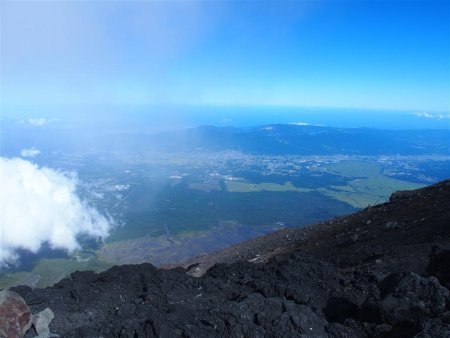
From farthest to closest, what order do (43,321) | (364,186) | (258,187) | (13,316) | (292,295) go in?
1. (364,186)
2. (258,187)
3. (292,295)
4. (43,321)
5. (13,316)

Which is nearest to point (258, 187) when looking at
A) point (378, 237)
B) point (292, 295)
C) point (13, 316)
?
point (378, 237)

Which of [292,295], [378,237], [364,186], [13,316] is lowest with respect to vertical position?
[364,186]

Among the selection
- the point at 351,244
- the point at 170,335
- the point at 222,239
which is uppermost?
the point at 170,335

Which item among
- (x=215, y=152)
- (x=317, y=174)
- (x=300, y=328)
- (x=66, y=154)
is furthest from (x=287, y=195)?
(x=66, y=154)

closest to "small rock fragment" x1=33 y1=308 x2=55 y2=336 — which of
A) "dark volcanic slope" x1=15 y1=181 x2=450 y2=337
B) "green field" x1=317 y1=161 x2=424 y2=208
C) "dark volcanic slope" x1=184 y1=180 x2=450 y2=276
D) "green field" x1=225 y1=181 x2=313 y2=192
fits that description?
"dark volcanic slope" x1=15 y1=181 x2=450 y2=337

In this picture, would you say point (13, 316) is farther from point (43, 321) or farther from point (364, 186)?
point (364, 186)

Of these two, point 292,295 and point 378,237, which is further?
point 378,237

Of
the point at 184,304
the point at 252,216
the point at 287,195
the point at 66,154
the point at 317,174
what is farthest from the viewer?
the point at 66,154

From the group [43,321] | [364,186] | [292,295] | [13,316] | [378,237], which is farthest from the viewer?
[364,186]

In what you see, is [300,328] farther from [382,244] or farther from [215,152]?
[215,152]
